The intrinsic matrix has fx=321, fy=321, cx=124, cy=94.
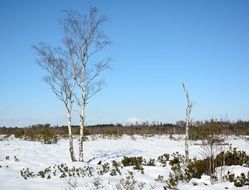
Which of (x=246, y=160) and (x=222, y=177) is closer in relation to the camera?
(x=222, y=177)

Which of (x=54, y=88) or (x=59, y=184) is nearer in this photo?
(x=59, y=184)

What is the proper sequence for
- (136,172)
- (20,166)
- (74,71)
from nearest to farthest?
(136,172) → (20,166) → (74,71)

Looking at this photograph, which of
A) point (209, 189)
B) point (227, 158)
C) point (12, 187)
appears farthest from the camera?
point (227, 158)

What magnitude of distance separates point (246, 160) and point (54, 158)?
10156 millimetres

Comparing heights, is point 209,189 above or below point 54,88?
below

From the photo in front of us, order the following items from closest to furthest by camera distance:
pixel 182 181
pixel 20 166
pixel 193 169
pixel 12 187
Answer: pixel 12 187 < pixel 182 181 < pixel 193 169 < pixel 20 166

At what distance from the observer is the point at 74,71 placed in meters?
17.2

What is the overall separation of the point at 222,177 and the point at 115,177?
351 centimetres

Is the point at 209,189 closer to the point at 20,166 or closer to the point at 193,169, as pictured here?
the point at 193,169

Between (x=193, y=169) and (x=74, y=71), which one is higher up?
(x=74, y=71)

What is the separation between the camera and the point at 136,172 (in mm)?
11766

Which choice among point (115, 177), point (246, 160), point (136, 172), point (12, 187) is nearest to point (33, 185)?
point (12, 187)

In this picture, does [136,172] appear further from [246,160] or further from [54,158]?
[54,158]

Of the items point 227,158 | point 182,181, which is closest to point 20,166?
point 182,181
